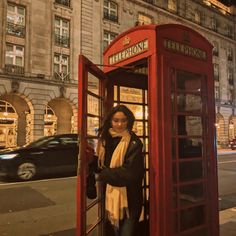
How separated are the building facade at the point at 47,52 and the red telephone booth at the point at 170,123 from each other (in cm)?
1823

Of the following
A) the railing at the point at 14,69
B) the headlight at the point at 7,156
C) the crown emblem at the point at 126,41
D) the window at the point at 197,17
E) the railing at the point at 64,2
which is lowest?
the headlight at the point at 7,156

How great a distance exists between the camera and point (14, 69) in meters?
21.1

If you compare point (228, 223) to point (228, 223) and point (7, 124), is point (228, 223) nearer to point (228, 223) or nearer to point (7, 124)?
point (228, 223)

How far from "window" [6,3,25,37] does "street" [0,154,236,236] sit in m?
13.8

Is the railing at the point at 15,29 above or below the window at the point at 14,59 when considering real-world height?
above

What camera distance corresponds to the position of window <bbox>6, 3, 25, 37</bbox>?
69.8 ft

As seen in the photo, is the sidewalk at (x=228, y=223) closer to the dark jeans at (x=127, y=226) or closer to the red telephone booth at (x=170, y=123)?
the red telephone booth at (x=170, y=123)

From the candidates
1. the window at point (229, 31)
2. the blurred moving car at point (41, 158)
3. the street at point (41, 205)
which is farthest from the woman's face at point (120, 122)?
the window at point (229, 31)

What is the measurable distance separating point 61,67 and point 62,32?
2.82 metres

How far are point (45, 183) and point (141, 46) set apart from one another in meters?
7.69

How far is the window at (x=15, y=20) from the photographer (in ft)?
69.8

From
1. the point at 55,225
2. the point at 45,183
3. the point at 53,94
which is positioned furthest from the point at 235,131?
the point at 55,225

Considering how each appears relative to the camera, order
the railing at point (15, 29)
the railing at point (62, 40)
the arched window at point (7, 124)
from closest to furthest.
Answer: the railing at point (15, 29), the arched window at point (7, 124), the railing at point (62, 40)

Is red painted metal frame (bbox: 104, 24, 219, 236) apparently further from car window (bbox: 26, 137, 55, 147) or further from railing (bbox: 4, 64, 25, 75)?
railing (bbox: 4, 64, 25, 75)
